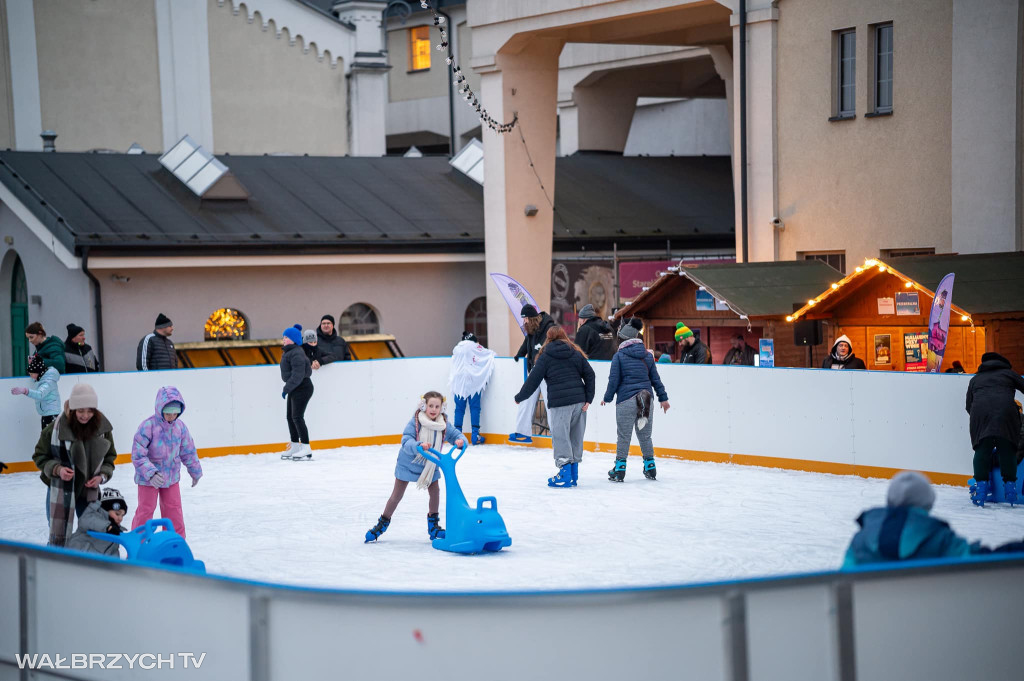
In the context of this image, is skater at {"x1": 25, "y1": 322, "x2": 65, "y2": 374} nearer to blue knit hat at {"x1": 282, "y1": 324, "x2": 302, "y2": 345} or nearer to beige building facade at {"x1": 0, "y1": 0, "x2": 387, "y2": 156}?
blue knit hat at {"x1": 282, "y1": 324, "x2": 302, "y2": 345}

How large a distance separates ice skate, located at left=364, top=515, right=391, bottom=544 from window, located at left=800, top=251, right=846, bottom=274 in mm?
10634

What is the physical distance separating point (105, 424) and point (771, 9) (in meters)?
13.5

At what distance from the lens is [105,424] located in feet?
28.5

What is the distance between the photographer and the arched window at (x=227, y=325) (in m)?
22.4

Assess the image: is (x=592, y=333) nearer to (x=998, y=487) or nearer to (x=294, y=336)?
(x=294, y=336)

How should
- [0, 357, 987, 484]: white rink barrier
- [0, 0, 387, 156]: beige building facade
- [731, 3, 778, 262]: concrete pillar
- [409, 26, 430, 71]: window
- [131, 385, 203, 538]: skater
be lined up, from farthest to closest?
1. [409, 26, 430, 71]: window
2. [0, 0, 387, 156]: beige building facade
3. [731, 3, 778, 262]: concrete pillar
4. [0, 357, 987, 484]: white rink barrier
5. [131, 385, 203, 538]: skater

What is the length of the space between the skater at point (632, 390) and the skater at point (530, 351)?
68.3 inches

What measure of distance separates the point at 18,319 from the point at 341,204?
20.7 feet

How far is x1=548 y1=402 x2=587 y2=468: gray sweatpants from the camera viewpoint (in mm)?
13109

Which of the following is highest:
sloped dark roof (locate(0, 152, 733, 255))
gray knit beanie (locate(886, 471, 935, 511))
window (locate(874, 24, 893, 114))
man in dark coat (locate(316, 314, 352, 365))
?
window (locate(874, 24, 893, 114))

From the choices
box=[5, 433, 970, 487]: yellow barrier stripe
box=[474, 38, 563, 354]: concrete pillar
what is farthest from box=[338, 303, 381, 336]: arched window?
box=[5, 433, 970, 487]: yellow barrier stripe

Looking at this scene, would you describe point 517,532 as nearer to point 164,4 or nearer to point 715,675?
point 715,675

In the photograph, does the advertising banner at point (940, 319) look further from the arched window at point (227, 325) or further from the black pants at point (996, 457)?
the arched window at point (227, 325)

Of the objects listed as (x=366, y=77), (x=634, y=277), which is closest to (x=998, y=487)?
(x=634, y=277)
